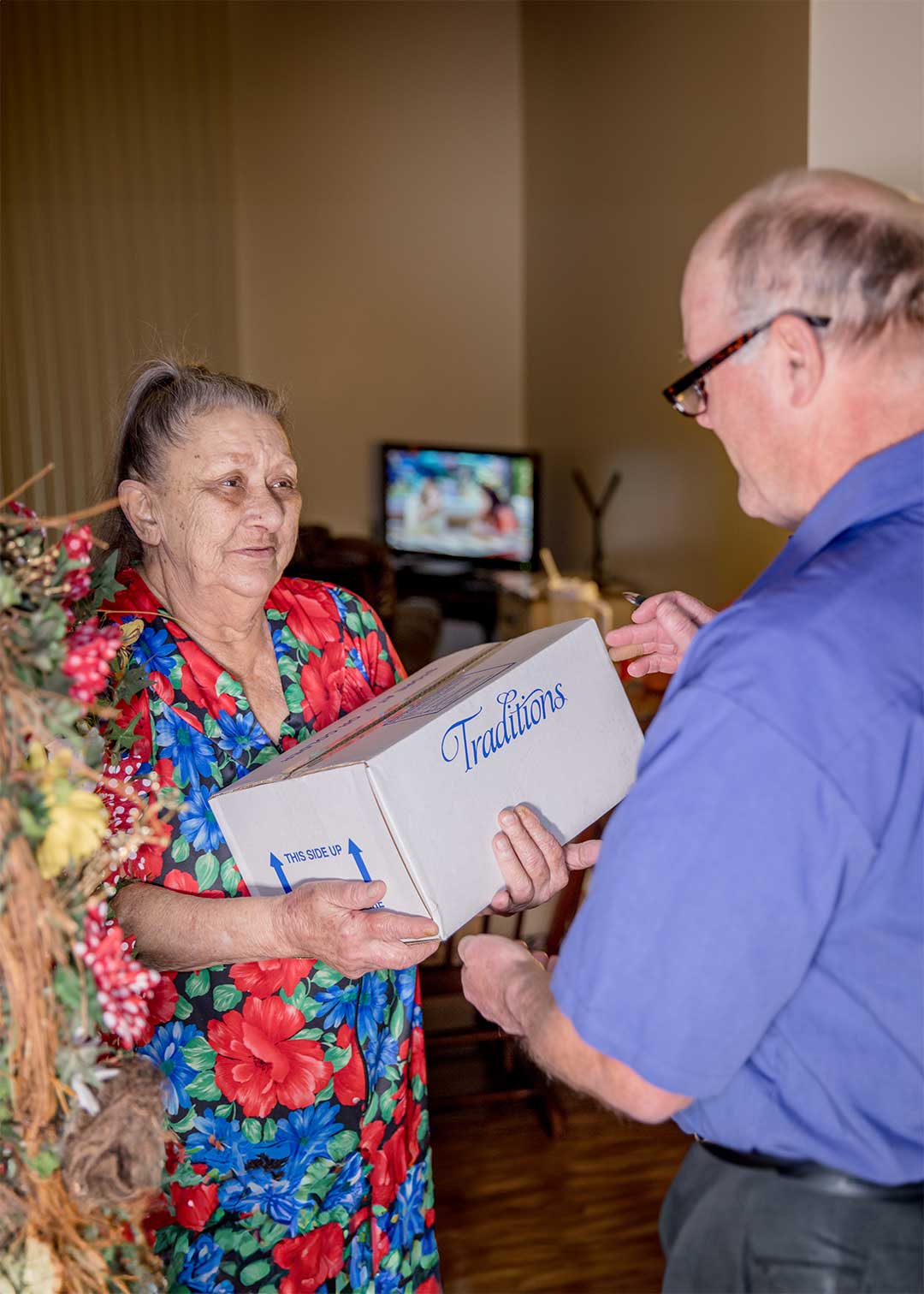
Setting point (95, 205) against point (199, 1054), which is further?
point (95, 205)

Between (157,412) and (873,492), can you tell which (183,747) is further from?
(873,492)

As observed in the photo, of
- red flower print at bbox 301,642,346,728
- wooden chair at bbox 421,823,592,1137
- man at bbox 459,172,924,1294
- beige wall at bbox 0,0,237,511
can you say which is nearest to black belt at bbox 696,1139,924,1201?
man at bbox 459,172,924,1294

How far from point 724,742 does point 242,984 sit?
2.64 feet

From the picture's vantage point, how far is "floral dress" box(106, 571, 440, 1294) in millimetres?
1389

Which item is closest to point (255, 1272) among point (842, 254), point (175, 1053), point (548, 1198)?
point (175, 1053)

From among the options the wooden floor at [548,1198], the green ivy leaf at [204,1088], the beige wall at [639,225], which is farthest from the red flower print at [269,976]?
the beige wall at [639,225]

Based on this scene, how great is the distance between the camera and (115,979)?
886 mm

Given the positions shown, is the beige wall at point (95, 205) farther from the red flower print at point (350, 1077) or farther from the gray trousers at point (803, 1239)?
the gray trousers at point (803, 1239)

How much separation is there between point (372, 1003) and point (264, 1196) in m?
0.24

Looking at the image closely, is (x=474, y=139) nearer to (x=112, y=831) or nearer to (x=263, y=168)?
(x=263, y=168)

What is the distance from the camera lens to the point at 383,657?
1.68 m

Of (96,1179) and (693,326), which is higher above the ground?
(693,326)

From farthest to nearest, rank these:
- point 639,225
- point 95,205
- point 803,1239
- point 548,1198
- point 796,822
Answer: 1. point 95,205
2. point 639,225
3. point 548,1198
4. point 803,1239
5. point 796,822

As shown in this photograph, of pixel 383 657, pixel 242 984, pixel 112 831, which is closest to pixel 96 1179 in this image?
pixel 112 831
